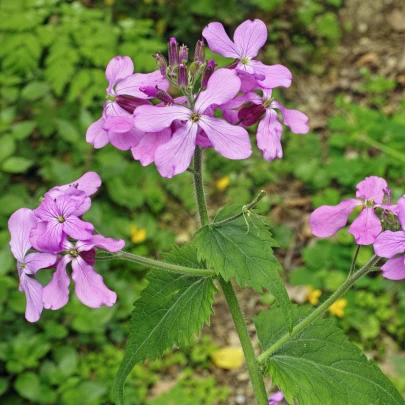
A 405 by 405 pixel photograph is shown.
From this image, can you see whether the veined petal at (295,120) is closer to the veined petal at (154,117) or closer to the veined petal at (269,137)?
the veined petal at (269,137)

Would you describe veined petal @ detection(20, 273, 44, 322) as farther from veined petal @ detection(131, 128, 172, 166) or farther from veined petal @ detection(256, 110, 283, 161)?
veined petal @ detection(256, 110, 283, 161)

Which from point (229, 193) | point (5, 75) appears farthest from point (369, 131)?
point (5, 75)

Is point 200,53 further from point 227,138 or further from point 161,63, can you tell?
point 227,138

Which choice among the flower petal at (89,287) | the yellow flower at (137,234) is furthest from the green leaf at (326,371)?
the yellow flower at (137,234)

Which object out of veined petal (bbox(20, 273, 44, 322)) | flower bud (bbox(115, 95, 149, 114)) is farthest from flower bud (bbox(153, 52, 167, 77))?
veined petal (bbox(20, 273, 44, 322))

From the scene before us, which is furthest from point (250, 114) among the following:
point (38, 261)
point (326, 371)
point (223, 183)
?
point (223, 183)
